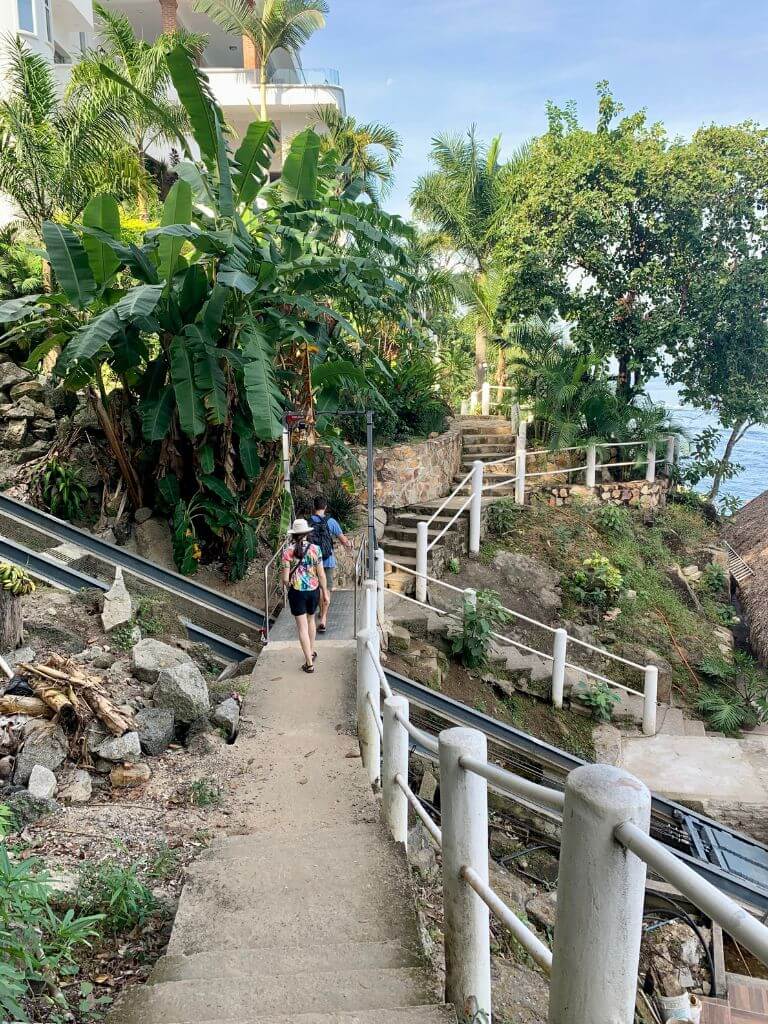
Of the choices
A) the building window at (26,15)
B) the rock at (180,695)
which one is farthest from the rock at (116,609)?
the building window at (26,15)

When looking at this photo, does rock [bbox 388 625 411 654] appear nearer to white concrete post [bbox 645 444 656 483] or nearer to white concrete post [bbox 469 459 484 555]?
white concrete post [bbox 469 459 484 555]

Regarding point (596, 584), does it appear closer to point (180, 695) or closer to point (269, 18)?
point (180, 695)

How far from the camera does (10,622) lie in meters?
6.04

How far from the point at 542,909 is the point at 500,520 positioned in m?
8.83

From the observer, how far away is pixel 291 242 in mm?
8695

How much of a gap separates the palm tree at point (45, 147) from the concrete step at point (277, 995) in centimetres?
1085

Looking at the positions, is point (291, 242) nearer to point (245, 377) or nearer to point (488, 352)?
point (245, 377)

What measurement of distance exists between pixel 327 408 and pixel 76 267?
3.94 meters

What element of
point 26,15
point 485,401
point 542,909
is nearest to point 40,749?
point 542,909

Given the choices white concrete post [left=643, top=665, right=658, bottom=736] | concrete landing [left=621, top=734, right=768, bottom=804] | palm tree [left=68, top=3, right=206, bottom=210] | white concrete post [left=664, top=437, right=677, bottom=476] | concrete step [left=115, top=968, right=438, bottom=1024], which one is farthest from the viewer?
white concrete post [left=664, top=437, right=677, bottom=476]

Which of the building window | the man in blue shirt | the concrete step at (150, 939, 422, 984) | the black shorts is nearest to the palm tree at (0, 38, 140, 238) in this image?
the building window

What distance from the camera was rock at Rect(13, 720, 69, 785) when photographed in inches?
177

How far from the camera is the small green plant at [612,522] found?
1470 cm

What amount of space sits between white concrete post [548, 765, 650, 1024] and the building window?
1999 centimetres
